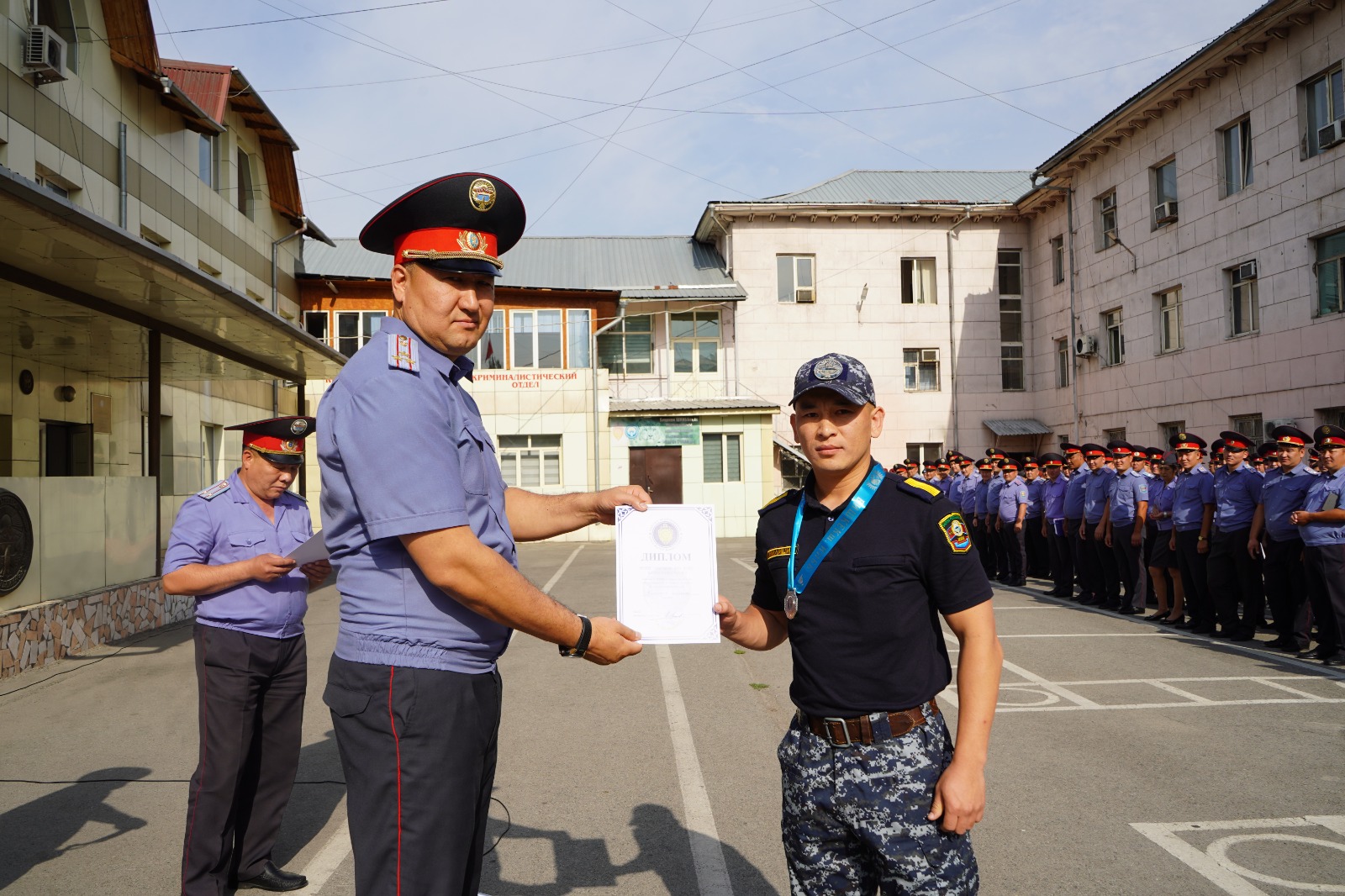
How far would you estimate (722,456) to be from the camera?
3048 centimetres

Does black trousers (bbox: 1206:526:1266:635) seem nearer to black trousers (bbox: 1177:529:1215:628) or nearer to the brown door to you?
black trousers (bbox: 1177:529:1215:628)

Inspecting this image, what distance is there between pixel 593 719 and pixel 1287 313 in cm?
1815

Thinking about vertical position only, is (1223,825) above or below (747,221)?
below

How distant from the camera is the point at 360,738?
2229mm

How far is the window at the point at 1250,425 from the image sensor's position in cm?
1962

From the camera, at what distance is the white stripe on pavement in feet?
13.5

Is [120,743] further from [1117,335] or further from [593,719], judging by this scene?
[1117,335]

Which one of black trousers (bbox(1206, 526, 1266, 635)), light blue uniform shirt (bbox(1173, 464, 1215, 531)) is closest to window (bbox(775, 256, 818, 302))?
light blue uniform shirt (bbox(1173, 464, 1215, 531))

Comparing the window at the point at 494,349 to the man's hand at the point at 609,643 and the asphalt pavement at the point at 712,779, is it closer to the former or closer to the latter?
the asphalt pavement at the point at 712,779

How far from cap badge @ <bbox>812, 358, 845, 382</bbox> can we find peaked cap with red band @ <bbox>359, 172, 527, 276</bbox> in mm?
949

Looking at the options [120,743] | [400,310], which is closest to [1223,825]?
[400,310]

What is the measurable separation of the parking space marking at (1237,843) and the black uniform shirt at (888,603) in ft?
8.23

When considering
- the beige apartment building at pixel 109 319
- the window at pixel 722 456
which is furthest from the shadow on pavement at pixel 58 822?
the window at pixel 722 456

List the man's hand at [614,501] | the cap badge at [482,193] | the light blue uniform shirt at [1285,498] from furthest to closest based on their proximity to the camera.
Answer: the light blue uniform shirt at [1285,498], the man's hand at [614,501], the cap badge at [482,193]
